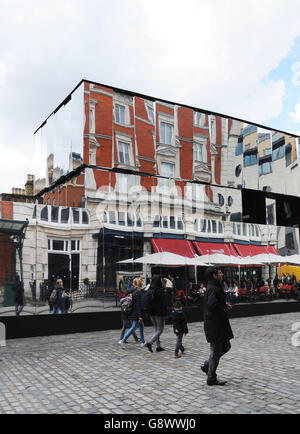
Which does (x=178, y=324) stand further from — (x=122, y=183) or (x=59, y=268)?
(x=122, y=183)

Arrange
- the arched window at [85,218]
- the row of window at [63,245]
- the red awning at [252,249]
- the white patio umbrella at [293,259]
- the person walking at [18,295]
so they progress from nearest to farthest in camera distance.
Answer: the person walking at [18,295] < the row of window at [63,245] < the arched window at [85,218] < the red awning at [252,249] < the white patio umbrella at [293,259]

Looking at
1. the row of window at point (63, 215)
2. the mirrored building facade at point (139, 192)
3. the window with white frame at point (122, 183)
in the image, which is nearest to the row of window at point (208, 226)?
the mirrored building facade at point (139, 192)

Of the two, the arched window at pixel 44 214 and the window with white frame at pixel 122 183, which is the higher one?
the window with white frame at pixel 122 183

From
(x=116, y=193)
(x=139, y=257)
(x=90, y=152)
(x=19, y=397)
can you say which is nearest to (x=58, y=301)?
(x=139, y=257)

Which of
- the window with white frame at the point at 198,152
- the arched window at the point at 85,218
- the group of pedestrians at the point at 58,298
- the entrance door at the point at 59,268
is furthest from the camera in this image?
the window with white frame at the point at 198,152

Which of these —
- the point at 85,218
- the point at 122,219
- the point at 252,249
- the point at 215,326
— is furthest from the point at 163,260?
the point at 215,326

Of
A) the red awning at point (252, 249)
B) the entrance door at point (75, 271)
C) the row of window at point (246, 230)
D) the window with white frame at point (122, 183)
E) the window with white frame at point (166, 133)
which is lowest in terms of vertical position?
the entrance door at point (75, 271)

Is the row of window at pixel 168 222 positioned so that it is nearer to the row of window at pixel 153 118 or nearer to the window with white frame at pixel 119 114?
the row of window at pixel 153 118

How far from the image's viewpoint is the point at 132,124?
15742mm

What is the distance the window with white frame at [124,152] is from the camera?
15.3 m

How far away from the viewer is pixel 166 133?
1661 cm

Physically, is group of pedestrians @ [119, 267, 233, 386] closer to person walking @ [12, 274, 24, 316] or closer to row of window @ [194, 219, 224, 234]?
person walking @ [12, 274, 24, 316]

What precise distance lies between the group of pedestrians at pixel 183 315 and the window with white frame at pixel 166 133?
8.06m

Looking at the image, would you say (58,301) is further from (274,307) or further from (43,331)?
(274,307)
